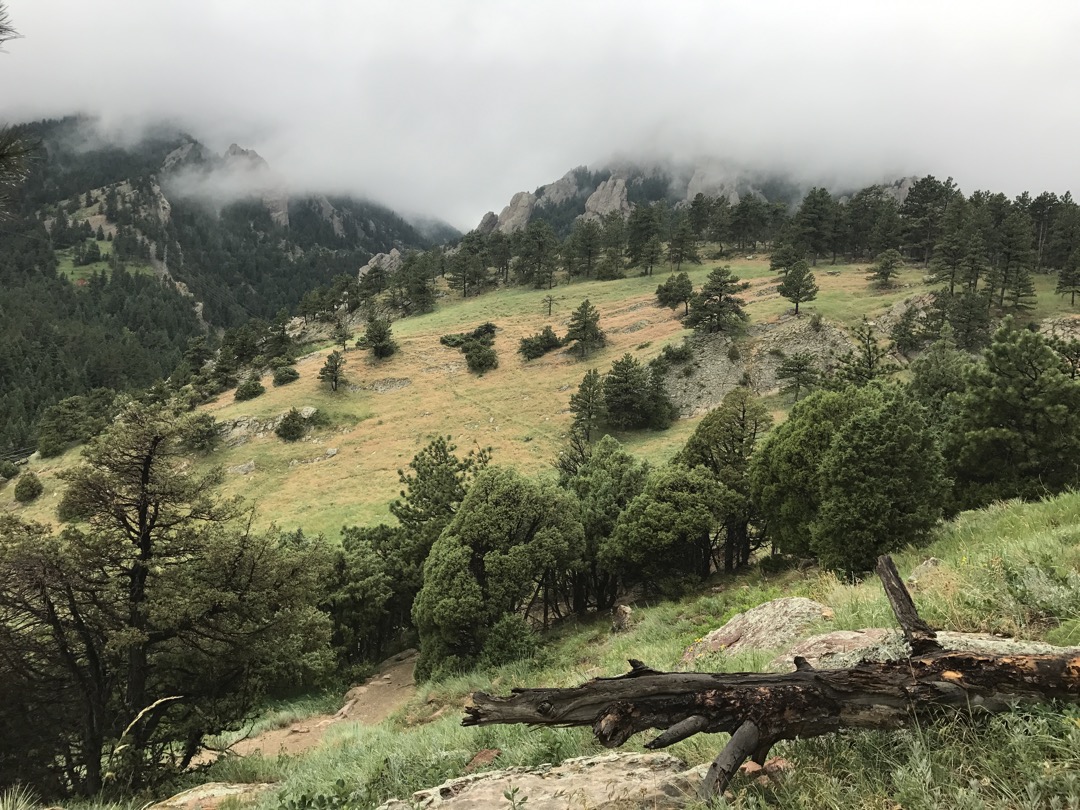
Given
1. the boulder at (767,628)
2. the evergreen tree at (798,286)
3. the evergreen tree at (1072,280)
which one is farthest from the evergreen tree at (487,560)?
the evergreen tree at (1072,280)

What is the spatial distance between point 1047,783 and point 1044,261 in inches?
3804

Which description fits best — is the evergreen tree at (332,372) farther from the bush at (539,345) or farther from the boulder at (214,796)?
the boulder at (214,796)

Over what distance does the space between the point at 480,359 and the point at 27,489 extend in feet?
149

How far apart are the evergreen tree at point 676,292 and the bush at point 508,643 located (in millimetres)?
56795

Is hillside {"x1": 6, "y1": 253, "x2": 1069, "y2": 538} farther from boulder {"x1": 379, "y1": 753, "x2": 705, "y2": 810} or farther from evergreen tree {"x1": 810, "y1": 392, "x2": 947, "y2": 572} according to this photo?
boulder {"x1": 379, "y1": 753, "x2": 705, "y2": 810}

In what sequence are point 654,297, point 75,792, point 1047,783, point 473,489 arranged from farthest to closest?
1. point 654,297
2. point 473,489
3. point 75,792
4. point 1047,783

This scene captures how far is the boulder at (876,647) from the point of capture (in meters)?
3.76

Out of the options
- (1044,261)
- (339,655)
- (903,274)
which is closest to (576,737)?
(339,655)

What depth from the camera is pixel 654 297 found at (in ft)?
254

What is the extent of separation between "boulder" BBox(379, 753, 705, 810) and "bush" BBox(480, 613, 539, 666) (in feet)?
46.8

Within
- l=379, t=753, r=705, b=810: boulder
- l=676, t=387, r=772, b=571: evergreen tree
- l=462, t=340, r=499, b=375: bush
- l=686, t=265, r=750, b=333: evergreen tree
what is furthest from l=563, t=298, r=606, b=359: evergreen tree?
l=379, t=753, r=705, b=810: boulder

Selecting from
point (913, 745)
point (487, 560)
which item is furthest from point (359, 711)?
point (913, 745)

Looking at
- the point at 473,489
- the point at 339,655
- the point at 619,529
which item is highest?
the point at 473,489

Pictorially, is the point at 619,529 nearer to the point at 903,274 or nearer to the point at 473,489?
the point at 473,489
